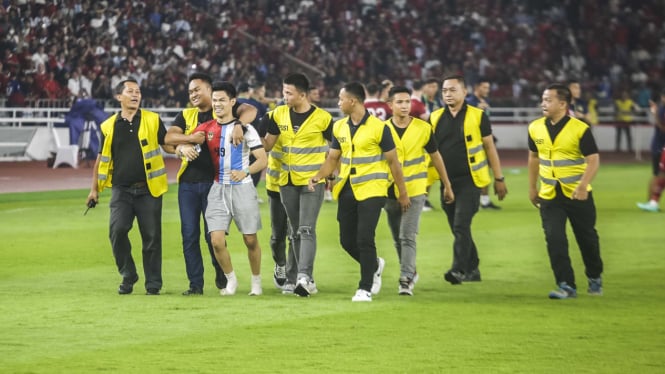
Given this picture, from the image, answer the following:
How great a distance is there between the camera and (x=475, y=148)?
13.2m

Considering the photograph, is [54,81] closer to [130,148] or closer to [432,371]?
[130,148]

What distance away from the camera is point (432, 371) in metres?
8.36

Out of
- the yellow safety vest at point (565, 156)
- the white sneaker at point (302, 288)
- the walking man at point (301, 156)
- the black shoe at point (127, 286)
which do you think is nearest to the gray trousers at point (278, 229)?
the walking man at point (301, 156)

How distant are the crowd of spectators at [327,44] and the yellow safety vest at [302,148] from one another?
20725 millimetres

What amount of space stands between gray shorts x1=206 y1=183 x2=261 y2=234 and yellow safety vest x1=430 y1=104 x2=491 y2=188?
8.47 feet

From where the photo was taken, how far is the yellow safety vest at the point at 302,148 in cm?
1215

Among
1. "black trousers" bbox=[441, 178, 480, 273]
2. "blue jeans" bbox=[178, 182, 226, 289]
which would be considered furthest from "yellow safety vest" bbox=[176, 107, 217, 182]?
"black trousers" bbox=[441, 178, 480, 273]

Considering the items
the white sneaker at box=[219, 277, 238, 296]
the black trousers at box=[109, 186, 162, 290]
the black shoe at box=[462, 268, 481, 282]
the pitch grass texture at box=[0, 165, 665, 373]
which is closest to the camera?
the pitch grass texture at box=[0, 165, 665, 373]

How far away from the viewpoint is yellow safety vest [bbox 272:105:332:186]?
12148 millimetres

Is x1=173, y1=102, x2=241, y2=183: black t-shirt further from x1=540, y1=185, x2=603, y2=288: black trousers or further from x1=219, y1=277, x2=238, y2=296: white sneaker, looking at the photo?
x1=540, y1=185, x2=603, y2=288: black trousers

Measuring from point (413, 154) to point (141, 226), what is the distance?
2806 millimetres

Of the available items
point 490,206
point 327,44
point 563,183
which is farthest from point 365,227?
point 327,44

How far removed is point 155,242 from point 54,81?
71.9ft

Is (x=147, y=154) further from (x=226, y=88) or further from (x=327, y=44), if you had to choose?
(x=327, y=44)
